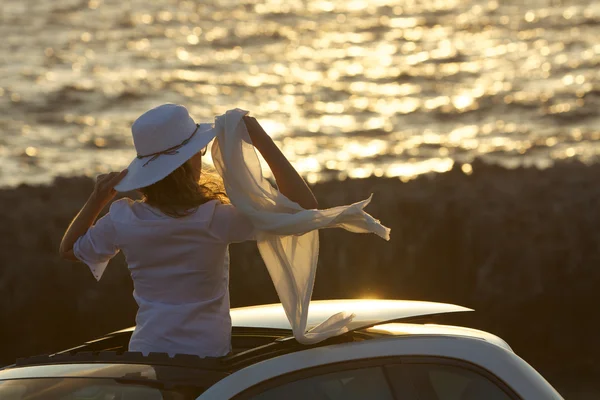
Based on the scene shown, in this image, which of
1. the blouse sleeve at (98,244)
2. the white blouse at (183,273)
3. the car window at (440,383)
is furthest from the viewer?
the blouse sleeve at (98,244)

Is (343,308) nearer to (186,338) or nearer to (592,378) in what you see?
(186,338)

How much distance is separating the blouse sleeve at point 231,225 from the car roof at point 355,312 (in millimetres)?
352

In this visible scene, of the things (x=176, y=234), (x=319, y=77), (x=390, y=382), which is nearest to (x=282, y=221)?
(x=176, y=234)

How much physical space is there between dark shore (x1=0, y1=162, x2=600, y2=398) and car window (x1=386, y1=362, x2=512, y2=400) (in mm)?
4228

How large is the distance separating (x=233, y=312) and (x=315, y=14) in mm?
21960

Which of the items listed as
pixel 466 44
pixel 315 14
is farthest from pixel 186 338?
pixel 315 14

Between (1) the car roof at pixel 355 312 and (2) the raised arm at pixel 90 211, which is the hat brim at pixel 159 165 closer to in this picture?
(2) the raised arm at pixel 90 211

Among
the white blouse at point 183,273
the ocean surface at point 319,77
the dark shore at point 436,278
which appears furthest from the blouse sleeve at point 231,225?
the ocean surface at point 319,77

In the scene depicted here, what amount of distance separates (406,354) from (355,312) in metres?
0.40

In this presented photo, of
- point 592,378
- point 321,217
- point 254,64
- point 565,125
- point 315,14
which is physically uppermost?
point 315,14

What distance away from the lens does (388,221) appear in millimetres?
7938

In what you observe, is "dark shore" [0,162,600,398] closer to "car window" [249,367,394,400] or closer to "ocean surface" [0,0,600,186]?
"car window" [249,367,394,400]

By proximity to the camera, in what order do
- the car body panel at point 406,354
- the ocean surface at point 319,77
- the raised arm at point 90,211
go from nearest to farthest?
the car body panel at point 406,354 → the raised arm at point 90,211 → the ocean surface at point 319,77

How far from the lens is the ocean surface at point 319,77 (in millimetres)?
15734
